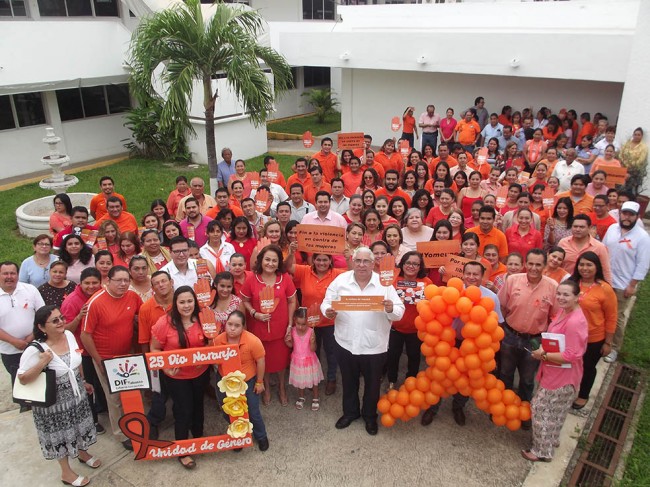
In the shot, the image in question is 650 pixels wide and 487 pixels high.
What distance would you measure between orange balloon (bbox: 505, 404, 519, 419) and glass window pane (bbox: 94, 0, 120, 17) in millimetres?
16163

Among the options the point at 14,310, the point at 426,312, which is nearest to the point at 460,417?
the point at 426,312

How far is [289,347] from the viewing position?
221 inches

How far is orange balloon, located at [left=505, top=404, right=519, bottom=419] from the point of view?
496 cm

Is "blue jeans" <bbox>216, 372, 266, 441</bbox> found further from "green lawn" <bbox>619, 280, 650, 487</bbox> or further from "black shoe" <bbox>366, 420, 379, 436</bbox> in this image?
"green lawn" <bbox>619, 280, 650, 487</bbox>

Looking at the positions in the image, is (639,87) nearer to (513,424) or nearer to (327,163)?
(327,163)

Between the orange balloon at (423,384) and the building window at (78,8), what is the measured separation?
1485 centimetres

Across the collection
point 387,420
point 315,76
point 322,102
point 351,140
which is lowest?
point 387,420

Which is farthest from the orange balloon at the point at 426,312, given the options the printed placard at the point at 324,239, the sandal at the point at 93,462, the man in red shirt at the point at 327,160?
the man in red shirt at the point at 327,160

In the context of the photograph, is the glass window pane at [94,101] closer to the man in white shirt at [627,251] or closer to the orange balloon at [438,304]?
the orange balloon at [438,304]

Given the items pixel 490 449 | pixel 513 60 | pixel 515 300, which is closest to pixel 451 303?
pixel 515 300

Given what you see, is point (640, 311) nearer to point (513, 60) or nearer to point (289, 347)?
point (289, 347)

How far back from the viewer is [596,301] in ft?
16.6

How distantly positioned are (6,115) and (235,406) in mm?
13393

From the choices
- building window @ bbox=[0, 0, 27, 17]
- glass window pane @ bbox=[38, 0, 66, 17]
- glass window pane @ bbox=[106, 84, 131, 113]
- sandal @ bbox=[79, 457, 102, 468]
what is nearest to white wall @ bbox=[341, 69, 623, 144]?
glass window pane @ bbox=[106, 84, 131, 113]
